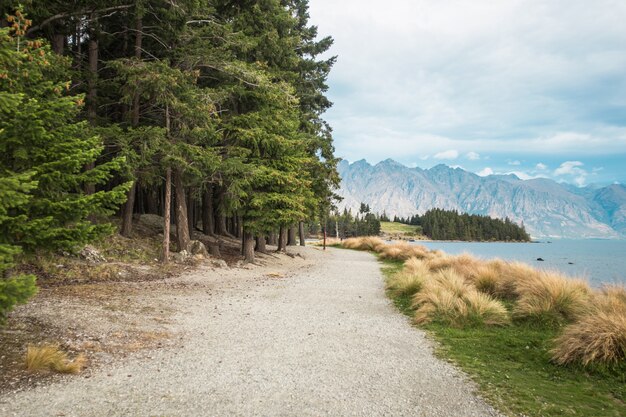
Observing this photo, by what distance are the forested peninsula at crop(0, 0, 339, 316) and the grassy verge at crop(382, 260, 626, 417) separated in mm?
5988

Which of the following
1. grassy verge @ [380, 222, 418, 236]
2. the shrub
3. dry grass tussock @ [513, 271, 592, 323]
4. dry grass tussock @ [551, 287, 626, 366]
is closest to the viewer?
the shrub

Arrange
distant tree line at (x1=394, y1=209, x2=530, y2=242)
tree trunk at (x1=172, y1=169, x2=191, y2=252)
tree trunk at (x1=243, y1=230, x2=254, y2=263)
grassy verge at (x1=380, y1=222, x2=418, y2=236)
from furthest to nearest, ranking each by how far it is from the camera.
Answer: grassy verge at (x1=380, y1=222, x2=418, y2=236) → distant tree line at (x1=394, y1=209, x2=530, y2=242) → tree trunk at (x1=243, y1=230, x2=254, y2=263) → tree trunk at (x1=172, y1=169, x2=191, y2=252)

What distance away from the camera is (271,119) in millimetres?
18031

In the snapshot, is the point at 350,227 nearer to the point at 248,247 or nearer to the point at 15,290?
the point at 248,247

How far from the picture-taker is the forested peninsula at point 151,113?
16.3 feet

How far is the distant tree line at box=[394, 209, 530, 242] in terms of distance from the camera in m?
150

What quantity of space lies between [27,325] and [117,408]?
3.52 metres

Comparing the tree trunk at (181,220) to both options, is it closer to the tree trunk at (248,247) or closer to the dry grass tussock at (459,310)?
the tree trunk at (248,247)

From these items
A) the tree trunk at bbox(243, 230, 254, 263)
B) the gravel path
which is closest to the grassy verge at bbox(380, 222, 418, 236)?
the tree trunk at bbox(243, 230, 254, 263)

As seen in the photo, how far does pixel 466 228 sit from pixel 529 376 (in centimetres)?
15956

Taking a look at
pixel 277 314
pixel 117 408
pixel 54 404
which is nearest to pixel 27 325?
pixel 54 404

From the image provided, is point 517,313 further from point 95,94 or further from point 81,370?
point 95,94

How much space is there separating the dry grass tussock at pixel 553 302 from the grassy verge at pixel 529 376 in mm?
715

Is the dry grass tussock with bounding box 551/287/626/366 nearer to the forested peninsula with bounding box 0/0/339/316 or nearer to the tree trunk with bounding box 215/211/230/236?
the forested peninsula with bounding box 0/0/339/316
